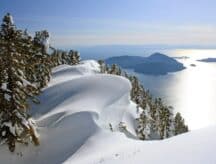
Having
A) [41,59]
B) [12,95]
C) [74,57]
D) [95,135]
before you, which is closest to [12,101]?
[12,95]

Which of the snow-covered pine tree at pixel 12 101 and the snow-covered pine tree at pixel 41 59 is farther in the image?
the snow-covered pine tree at pixel 41 59

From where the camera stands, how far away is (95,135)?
1137 inches

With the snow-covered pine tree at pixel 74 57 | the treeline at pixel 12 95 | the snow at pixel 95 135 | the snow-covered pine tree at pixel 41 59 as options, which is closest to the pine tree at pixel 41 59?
the snow-covered pine tree at pixel 41 59

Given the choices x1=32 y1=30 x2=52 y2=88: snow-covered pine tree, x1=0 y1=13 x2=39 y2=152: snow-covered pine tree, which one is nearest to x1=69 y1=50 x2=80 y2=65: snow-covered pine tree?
x1=32 y1=30 x2=52 y2=88: snow-covered pine tree

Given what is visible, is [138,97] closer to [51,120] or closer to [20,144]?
[51,120]

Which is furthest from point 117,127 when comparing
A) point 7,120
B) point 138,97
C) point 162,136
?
point 138,97

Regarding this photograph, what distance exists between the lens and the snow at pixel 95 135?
16547mm

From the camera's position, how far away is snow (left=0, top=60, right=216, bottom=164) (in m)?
16.5

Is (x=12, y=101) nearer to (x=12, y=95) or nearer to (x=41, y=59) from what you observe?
(x=12, y=95)

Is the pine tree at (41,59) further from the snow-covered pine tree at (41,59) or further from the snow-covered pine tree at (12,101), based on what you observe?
the snow-covered pine tree at (12,101)

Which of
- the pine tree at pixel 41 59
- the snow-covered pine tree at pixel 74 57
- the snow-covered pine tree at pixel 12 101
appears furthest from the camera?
the snow-covered pine tree at pixel 74 57

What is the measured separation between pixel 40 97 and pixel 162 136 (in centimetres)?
3168

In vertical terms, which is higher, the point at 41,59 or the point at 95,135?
the point at 41,59

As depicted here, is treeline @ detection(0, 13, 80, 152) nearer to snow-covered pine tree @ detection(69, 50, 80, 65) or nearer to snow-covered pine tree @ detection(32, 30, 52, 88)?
snow-covered pine tree @ detection(32, 30, 52, 88)
